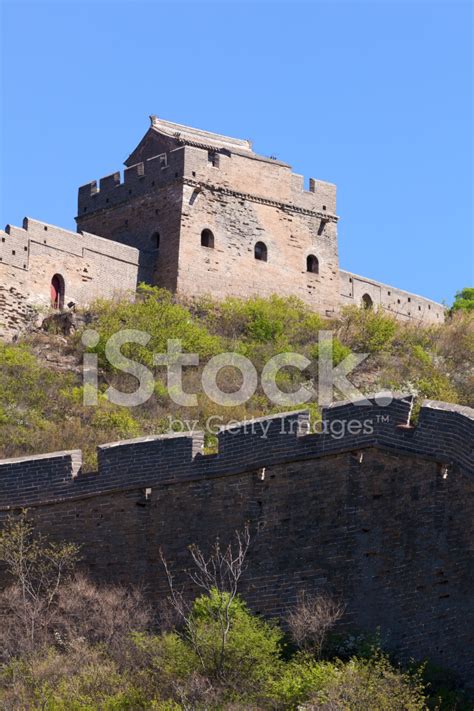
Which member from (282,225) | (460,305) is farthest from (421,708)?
(460,305)

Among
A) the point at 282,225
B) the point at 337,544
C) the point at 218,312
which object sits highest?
the point at 282,225

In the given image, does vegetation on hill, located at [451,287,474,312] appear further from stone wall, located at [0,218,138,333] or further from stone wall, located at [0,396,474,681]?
stone wall, located at [0,396,474,681]

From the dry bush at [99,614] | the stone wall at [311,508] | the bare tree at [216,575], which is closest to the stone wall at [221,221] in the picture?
the stone wall at [311,508]

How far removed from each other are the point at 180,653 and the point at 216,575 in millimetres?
1585

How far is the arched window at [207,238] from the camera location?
46.2 metres

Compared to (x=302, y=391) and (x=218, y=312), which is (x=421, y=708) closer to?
(x=302, y=391)

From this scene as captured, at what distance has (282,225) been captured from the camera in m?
47.8

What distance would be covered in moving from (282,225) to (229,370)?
8.72 metres

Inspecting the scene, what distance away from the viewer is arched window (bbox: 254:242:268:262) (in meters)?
47.2

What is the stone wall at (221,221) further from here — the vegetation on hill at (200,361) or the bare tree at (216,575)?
the bare tree at (216,575)

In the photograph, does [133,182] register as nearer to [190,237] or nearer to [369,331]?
[190,237]

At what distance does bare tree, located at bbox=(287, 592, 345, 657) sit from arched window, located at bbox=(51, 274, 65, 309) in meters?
22.5

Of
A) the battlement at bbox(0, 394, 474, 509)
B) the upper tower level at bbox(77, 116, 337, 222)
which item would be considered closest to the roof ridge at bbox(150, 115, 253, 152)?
the upper tower level at bbox(77, 116, 337, 222)

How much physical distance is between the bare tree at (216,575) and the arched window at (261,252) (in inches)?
970
